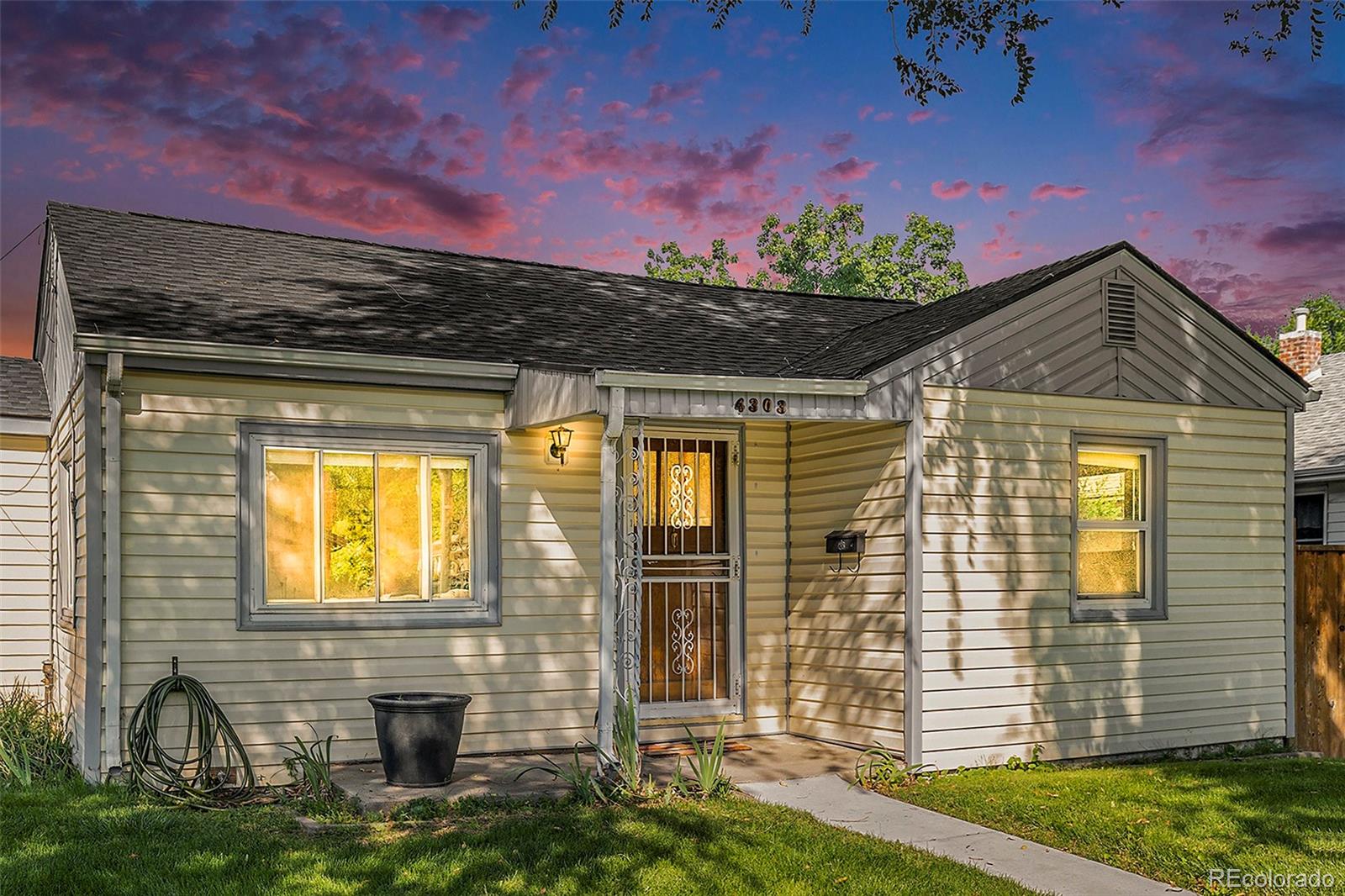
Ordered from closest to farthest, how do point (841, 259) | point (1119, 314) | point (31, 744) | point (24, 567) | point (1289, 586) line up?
point (31, 744)
point (1119, 314)
point (1289, 586)
point (24, 567)
point (841, 259)

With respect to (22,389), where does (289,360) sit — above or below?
below

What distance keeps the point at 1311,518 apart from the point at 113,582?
14447 millimetres

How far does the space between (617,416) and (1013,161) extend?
15.8m

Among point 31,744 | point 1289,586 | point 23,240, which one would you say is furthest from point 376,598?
point 1289,586

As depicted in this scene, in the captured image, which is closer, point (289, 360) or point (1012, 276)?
point (289, 360)

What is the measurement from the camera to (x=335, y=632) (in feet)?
26.9

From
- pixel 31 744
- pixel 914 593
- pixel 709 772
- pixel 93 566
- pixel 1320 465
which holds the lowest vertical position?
pixel 31 744

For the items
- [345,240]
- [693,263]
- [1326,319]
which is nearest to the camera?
[345,240]

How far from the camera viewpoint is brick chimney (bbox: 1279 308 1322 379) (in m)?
18.8

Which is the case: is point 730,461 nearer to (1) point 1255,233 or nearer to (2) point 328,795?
(2) point 328,795

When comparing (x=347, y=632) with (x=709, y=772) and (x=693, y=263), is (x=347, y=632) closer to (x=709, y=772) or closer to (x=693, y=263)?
(x=709, y=772)

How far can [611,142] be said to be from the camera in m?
19.5

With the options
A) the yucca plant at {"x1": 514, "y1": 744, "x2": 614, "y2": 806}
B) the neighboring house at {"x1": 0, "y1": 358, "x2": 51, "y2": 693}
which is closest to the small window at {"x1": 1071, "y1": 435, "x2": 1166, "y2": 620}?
the yucca plant at {"x1": 514, "y1": 744, "x2": 614, "y2": 806}

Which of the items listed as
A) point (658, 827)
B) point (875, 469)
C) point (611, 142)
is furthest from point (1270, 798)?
point (611, 142)
